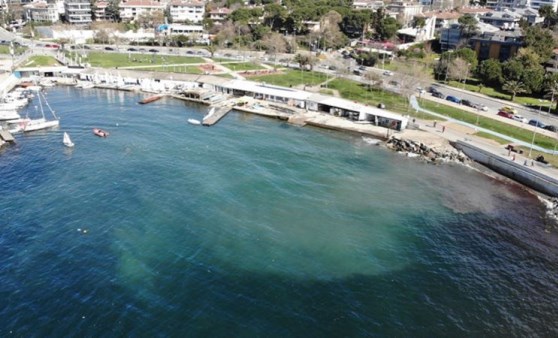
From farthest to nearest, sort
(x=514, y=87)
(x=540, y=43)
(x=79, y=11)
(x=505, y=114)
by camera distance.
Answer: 1. (x=79, y=11)
2. (x=540, y=43)
3. (x=514, y=87)
4. (x=505, y=114)

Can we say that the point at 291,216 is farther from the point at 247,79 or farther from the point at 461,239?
the point at 247,79

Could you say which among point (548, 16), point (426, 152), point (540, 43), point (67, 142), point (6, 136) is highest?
point (548, 16)

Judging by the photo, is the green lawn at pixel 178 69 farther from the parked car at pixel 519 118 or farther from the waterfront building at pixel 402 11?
the waterfront building at pixel 402 11

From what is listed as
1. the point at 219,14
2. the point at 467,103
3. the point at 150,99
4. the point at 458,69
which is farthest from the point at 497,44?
the point at 219,14

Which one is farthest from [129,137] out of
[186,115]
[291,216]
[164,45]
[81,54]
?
[164,45]

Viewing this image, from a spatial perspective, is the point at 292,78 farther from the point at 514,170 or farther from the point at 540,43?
the point at 514,170

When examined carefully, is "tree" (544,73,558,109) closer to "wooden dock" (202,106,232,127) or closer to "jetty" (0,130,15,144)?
"wooden dock" (202,106,232,127)

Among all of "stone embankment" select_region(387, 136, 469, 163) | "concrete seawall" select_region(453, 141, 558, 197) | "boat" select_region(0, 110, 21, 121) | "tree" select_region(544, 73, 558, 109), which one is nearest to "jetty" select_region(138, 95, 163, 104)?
"boat" select_region(0, 110, 21, 121)
